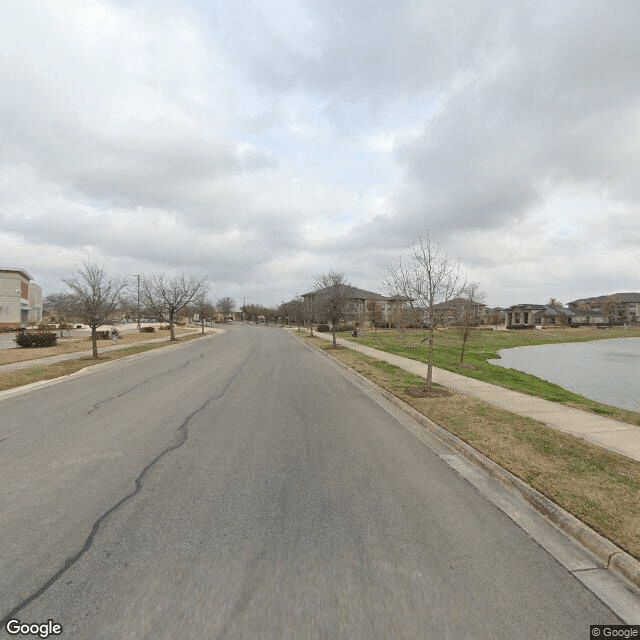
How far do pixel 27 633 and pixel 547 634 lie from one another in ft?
11.6

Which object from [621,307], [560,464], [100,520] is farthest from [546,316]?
[100,520]

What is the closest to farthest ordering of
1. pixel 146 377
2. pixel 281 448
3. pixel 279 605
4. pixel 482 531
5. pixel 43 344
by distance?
pixel 279 605, pixel 482 531, pixel 281 448, pixel 146 377, pixel 43 344

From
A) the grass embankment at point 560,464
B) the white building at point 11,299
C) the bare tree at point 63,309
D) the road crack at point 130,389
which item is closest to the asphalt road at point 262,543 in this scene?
the grass embankment at point 560,464

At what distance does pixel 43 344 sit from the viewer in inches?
1008

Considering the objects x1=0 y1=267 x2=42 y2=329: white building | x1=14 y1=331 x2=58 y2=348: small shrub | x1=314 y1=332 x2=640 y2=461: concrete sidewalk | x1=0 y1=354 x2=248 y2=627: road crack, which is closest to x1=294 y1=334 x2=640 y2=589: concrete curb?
x1=314 y1=332 x2=640 y2=461: concrete sidewalk

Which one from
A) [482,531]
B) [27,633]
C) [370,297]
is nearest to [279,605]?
[27,633]

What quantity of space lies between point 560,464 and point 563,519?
1622 millimetres

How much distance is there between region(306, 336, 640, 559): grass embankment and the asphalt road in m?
0.84

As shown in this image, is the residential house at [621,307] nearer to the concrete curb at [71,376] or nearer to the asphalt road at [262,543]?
the concrete curb at [71,376]

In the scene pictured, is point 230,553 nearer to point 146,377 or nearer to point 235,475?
point 235,475

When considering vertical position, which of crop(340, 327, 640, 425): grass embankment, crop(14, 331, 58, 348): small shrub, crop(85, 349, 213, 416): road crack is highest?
crop(14, 331, 58, 348): small shrub

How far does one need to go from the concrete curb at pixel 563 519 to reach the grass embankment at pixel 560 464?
0.09 metres

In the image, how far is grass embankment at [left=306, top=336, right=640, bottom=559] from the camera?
3.77 m

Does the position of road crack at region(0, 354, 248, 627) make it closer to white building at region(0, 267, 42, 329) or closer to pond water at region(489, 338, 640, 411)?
pond water at region(489, 338, 640, 411)
